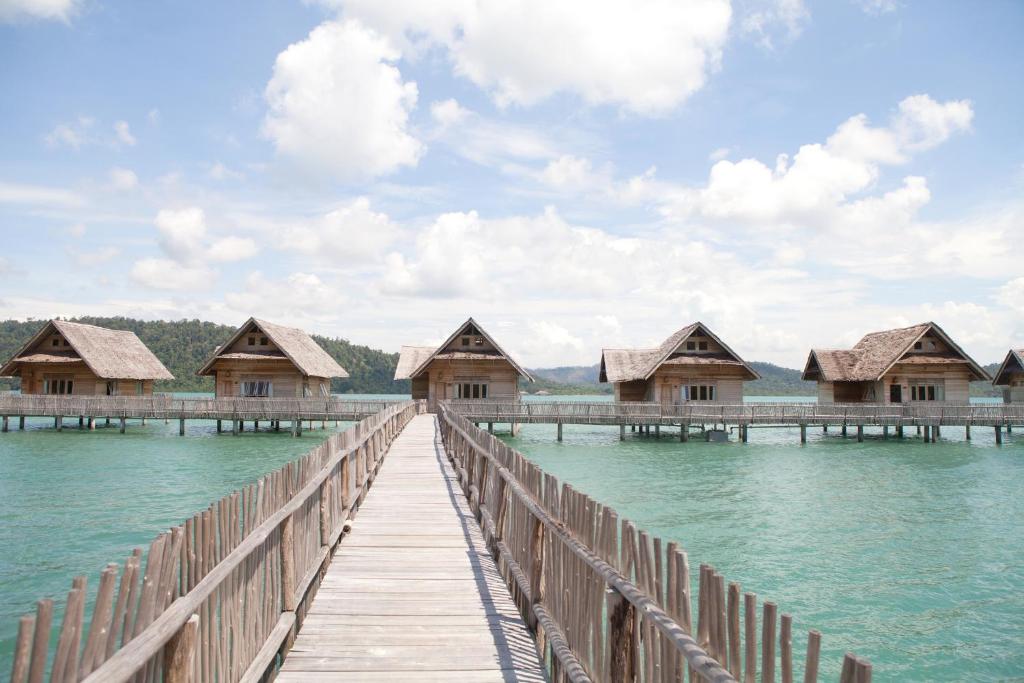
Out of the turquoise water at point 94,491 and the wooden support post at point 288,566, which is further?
the turquoise water at point 94,491

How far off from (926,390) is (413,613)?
4482 cm

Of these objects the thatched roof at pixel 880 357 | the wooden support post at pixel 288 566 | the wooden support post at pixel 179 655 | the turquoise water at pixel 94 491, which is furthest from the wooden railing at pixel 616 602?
the thatched roof at pixel 880 357

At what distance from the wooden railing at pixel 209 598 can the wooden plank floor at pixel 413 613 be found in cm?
35

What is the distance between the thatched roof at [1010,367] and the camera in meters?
46.8

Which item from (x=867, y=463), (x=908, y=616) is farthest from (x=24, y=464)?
(x=867, y=463)

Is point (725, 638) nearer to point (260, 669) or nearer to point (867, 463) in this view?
point (260, 669)

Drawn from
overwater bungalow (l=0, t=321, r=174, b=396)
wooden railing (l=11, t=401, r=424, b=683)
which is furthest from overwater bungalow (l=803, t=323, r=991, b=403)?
overwater bungalow (l=0, t=321, r=174, b=396)

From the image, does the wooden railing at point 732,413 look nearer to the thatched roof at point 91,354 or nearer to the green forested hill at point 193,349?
the thatched roof at point 91,354

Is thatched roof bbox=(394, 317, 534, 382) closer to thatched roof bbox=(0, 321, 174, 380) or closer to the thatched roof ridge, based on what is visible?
the thatched roof ridge

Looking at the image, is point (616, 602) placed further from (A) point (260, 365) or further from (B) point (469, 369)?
(A) point (260, 365)

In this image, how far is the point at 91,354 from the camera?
144 feet

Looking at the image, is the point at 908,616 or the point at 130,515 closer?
the point at 908,616

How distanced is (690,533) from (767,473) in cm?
1288

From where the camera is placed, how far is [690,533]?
1719 centimetres
